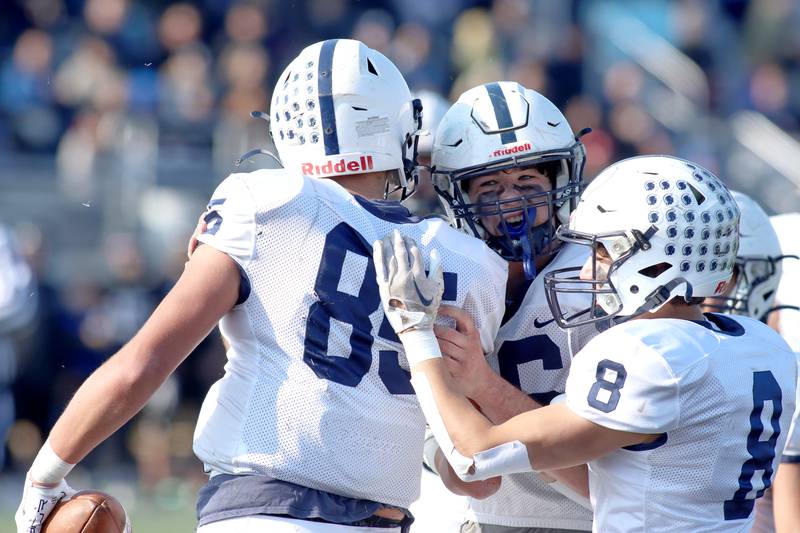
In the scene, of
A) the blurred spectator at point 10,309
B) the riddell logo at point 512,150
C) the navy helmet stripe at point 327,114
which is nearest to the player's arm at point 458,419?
A: the navy helmet stripe at point 327,114

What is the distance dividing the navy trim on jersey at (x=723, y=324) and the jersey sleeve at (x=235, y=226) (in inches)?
42.7

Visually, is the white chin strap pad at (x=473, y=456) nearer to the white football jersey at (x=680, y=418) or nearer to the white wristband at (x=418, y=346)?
the white wristband at (x=418, y=346)

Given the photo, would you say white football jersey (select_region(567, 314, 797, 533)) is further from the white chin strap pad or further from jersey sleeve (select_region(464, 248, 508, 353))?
jersey sleeve (select_region(464, 248, 508, 353))

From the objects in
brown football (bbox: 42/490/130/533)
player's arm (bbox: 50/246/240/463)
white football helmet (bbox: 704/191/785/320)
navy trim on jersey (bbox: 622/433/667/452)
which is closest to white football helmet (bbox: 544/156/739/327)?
navy trim on jersey (bbox: 622/433/667/452)

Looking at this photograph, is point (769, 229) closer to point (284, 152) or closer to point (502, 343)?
point (502, 343)

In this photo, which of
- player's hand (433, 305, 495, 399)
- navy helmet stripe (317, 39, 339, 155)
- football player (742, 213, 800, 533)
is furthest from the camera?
football player (742, 213, 800, 533)

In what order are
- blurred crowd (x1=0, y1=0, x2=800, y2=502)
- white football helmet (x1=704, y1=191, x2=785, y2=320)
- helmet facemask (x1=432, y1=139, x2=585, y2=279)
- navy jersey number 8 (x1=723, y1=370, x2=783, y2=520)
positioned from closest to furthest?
navy jersey number 8 (x1=723, y1=370, x2=783, y2=520)
helmet facemask (x1=432, y1=139, x2=585, y2=279)
white football helmet (x1=704, y1=191, x2=785, y2=320)
blurred crowd (x1=0, y1=0, x2=800, y2=502)

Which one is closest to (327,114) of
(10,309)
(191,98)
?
(10,309)

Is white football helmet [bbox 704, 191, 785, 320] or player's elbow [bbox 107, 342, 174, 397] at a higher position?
player's elbow [bbox 107, 342, 174, 397]

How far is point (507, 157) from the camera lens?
337 centimetres

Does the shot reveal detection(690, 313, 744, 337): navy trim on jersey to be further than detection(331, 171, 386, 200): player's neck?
No

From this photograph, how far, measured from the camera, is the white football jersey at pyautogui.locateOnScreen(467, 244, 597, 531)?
3223 millimetres

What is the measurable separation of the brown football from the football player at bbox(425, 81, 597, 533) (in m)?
0.89

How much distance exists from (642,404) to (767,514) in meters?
1.78
